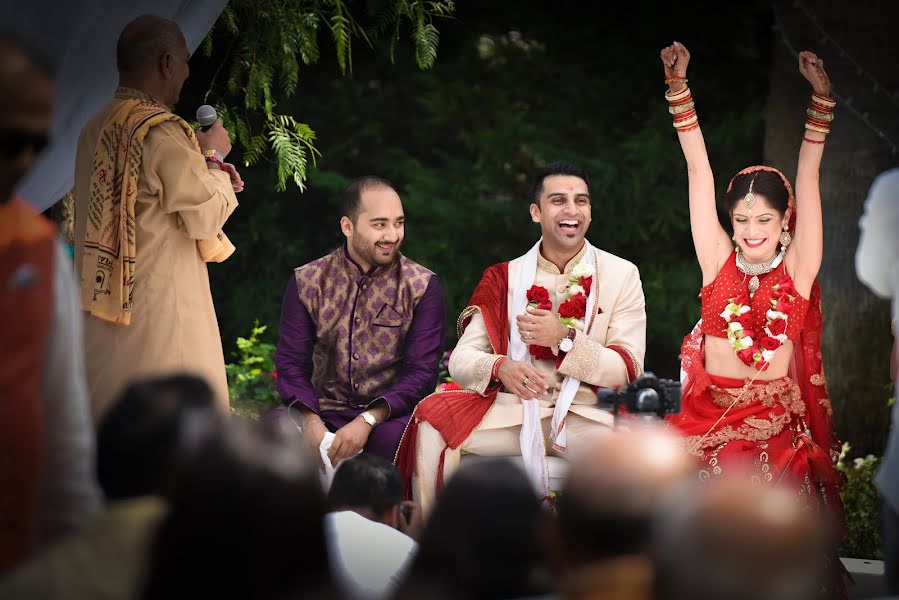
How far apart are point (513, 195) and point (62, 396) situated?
18.4ft

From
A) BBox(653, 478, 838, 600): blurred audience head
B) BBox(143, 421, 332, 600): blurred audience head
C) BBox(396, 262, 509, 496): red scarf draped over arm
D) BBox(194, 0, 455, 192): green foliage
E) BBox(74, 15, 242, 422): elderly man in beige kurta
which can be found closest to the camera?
BBox(653, 478, 838, 600): blurred audience head

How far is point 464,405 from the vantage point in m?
4.77

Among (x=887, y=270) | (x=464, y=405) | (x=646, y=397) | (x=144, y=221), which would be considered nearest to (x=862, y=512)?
(x=464, y=405)

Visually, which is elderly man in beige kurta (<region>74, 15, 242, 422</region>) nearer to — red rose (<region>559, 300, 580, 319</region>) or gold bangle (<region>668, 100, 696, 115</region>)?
red rose (<region>559, 300, 580, 319</region>)

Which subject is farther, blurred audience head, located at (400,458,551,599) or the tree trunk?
the tree trunk

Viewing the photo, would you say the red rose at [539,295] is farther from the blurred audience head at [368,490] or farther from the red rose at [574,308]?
the blurred audience head at [368,490]

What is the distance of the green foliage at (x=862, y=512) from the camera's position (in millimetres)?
5453

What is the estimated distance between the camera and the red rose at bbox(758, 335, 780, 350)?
4410 millimetres

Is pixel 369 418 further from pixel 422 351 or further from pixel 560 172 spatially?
pixel 560 172

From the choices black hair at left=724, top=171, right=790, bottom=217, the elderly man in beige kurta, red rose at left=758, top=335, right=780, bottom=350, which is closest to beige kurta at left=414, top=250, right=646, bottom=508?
red rose at left=758, top=335, right=780, bottom=350

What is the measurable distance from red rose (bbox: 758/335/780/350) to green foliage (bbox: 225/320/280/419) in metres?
3.49

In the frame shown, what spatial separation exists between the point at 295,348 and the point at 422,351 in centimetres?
57

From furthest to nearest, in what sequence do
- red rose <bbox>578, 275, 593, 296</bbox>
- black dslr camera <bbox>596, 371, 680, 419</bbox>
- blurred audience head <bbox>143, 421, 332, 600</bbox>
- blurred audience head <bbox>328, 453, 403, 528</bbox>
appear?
red rose <bbox>578, 275, 593, 296</bbox> → black dslr camera <bbox>596, 371, 680, 419</bbox> → blurred audience head <bbox>328, 453, 403, 528</bbox> → blurred audience head <bbox>143, 421, 332, 600</bbox>

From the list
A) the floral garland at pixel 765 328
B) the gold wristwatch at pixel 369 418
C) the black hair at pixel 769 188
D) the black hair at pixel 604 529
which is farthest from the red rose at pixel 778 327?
the black hair at pixel 604 529
